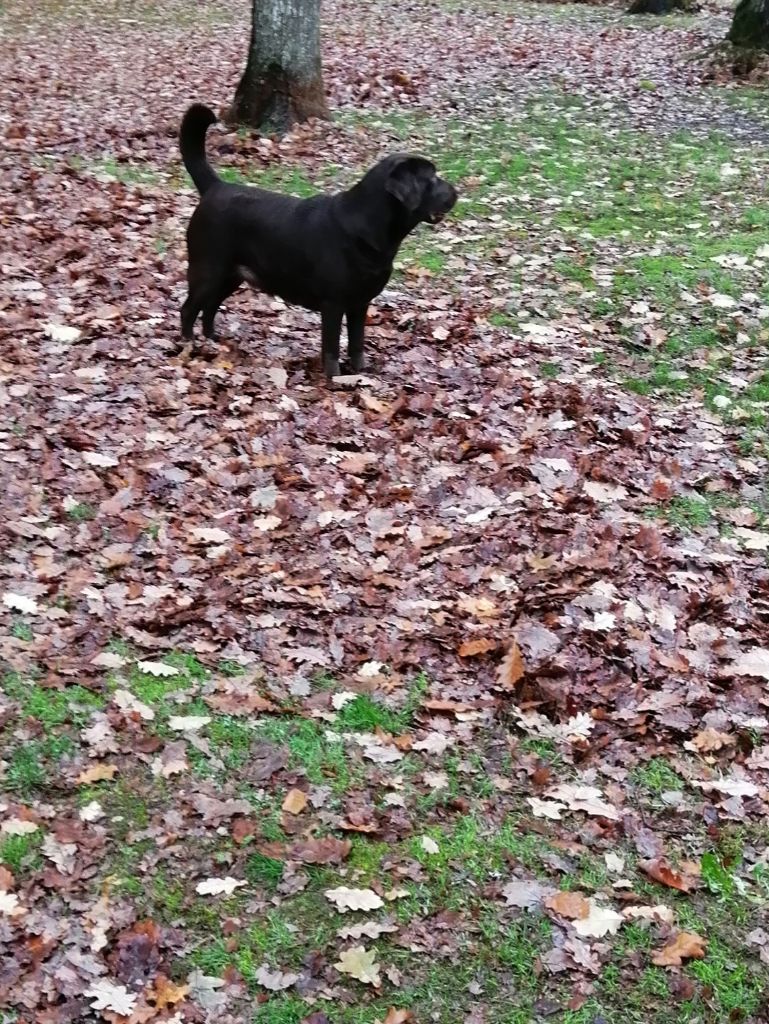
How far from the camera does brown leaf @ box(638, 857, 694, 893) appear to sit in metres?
3.70

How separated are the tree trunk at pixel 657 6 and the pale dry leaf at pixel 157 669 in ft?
72.9

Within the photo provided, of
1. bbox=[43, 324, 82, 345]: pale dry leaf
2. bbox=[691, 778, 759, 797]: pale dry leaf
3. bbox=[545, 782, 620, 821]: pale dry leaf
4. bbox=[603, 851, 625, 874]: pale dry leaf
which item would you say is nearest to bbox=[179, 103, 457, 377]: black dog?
bbox=[43, 324, 82, 345]: pale dry leaf

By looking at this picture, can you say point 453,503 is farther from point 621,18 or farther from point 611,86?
point 621,18

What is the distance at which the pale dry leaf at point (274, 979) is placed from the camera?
3363 mm

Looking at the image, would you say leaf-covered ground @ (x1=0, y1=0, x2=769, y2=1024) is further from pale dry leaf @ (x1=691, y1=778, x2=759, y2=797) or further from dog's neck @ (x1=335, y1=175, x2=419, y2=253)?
dog's neck @ (x1=335, y1=175, x2=419, y2=253)

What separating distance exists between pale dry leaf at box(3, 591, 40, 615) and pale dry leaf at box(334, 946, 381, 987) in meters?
2.30

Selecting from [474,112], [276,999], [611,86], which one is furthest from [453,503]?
[611,86]

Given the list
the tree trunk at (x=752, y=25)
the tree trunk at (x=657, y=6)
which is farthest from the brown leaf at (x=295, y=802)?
the tree trunk at (x=657, y=6)

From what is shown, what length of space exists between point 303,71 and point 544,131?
308cm

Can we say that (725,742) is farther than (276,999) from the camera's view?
Yes

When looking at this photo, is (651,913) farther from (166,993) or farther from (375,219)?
(375,219)

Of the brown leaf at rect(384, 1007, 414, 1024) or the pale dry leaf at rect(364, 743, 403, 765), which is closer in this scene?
the brown leaf at rect(384, 1007, 414, 1024)

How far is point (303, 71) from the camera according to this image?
12.4 m

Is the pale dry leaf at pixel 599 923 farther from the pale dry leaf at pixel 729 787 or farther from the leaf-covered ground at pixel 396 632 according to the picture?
the pale dry leaf at pixel 729 787
